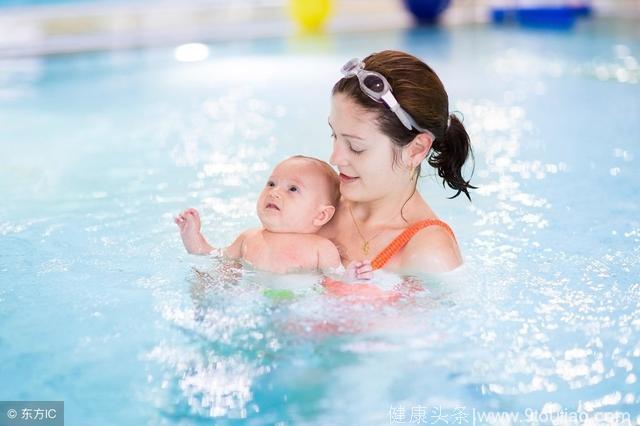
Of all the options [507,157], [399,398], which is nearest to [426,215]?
[399,398]

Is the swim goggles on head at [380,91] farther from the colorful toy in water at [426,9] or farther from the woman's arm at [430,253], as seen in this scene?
the colorful toy in water at [426,9]

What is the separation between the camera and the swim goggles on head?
301 centimetres

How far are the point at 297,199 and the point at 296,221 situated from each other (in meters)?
0.08

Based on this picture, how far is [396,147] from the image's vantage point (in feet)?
10.2

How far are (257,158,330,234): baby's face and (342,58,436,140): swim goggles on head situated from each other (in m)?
0.40

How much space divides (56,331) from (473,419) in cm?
141

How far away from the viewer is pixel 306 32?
33.5 ft

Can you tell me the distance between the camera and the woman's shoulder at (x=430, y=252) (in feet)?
10.2

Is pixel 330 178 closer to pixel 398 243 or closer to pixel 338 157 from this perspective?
pixel 338 157

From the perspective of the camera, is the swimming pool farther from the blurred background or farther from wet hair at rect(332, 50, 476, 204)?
the blurred background

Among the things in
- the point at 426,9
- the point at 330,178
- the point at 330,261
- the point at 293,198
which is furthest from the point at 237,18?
the point at 330,261

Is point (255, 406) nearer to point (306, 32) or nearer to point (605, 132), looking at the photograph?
point (605, 132)

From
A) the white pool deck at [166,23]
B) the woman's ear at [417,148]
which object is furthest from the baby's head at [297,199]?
the white pool deck at [166,23]

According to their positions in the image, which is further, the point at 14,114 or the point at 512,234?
the point at 14,114
